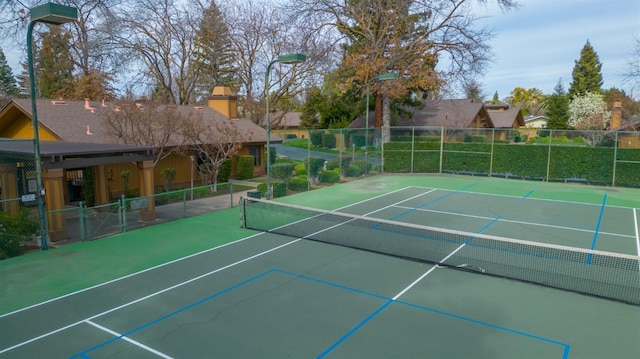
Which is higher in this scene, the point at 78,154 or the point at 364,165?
the point at 78,154

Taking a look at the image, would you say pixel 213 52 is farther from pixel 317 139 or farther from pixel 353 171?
pixel 353 171

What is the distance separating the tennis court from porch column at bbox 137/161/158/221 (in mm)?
1040

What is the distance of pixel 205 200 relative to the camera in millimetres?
20047

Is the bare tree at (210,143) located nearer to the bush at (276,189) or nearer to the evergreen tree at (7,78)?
the bush at (276,189)

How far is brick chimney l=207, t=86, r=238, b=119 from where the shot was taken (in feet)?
93.3

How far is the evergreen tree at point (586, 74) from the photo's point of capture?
6844 centimetres

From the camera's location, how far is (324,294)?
899 centimetres

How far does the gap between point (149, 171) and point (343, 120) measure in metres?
33.8

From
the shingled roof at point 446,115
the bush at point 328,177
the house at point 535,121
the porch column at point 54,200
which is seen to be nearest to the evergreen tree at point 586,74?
the house at point 535,121

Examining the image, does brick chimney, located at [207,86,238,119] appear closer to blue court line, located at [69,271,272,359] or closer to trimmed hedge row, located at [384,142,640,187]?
trimmed hedge row, located at [384,142,640,187]

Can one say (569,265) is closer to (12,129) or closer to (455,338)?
(455,338)

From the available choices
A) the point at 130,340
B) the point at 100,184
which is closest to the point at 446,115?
the point at 100,184

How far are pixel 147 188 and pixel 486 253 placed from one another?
11.8 m

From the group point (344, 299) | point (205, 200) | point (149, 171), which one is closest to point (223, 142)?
point (205, 200)
